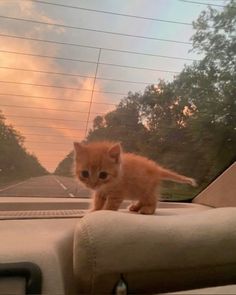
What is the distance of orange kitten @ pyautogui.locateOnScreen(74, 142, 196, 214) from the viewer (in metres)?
1.78

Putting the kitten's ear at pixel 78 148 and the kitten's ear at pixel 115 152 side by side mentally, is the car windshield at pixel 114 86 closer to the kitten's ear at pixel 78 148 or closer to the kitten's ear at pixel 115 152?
the kitten's ear at pixel 78 148

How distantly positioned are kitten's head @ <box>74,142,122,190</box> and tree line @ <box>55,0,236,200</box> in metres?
0.36

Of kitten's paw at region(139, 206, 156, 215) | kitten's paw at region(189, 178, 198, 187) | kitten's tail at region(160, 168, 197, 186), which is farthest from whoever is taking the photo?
kitten's paw at region(189, 178, 198, 187)

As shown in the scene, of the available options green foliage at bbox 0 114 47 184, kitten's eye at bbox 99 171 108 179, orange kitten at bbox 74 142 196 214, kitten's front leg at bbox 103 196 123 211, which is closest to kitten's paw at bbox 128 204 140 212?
orange kitten at bbox 74 142 196 214

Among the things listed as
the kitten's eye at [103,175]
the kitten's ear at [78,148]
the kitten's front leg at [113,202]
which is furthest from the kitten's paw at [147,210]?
the kitten's ear at [78,148]

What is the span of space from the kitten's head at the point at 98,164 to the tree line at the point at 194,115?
0.36 metres

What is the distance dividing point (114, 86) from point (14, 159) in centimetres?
58

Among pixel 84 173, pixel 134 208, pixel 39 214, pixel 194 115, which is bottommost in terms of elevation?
pixel 39 214

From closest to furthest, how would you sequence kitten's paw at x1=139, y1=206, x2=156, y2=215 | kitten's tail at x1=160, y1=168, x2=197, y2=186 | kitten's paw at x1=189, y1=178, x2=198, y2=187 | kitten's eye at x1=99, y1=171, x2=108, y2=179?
kitten's eye at x1=99, y1=171, x2=108, y2=179
kitten's paw at x1=139, y1=206, x2=156, y2=215
kitten's tail at x1=160, y1=168, x2=197, y2=186
kitten's paw at x1=189, y1=178, x2=198, y2=187

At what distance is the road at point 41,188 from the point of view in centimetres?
228

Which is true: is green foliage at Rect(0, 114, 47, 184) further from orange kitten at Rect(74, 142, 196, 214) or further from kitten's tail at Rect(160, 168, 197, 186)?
kitten's tail at Rect(160, 168, 197, 186)

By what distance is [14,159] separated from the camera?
219cm

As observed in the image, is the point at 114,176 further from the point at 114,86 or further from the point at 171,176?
the point at 114,86

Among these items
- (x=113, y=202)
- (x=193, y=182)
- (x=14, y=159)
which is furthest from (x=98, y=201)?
(x=193, y=182)
